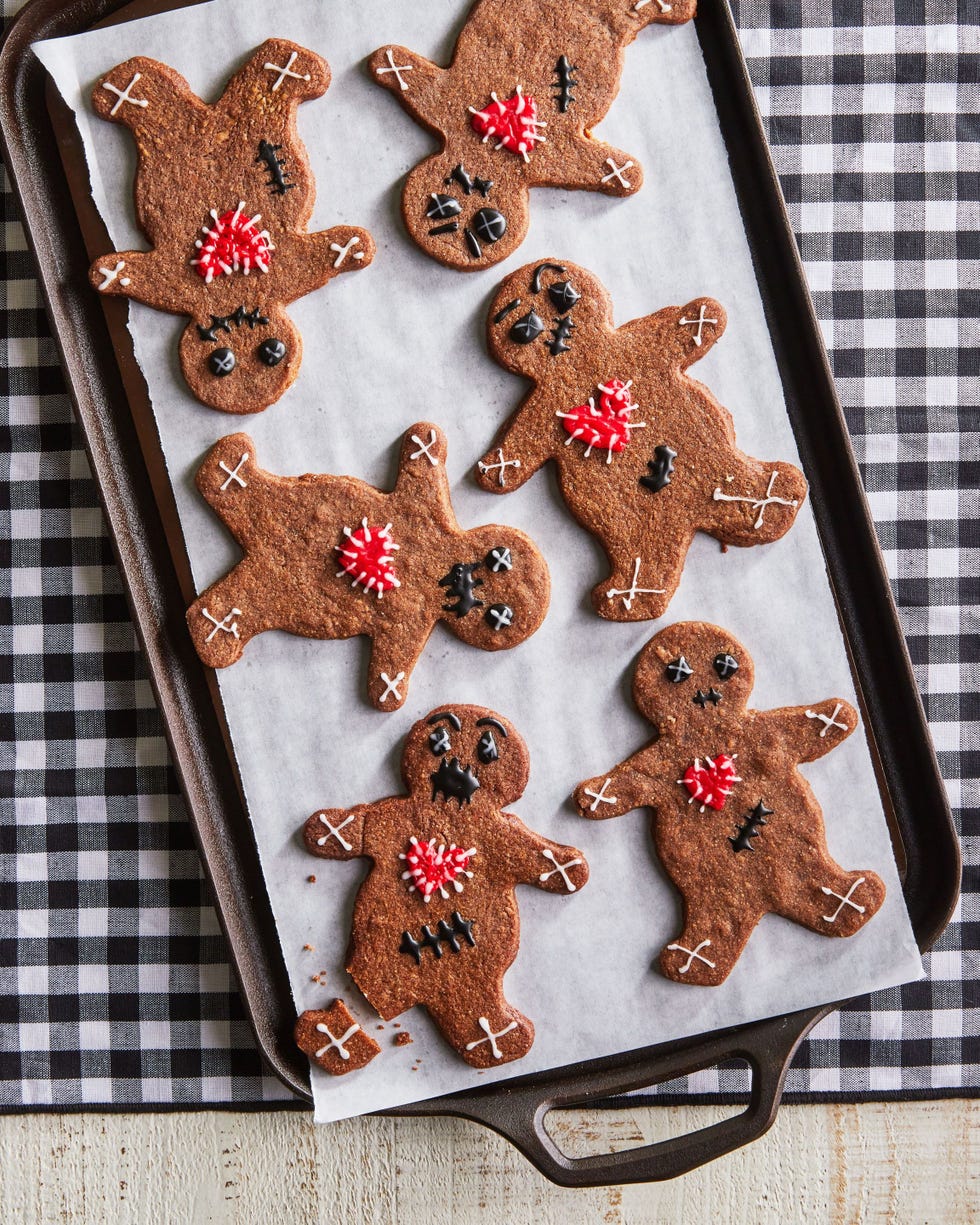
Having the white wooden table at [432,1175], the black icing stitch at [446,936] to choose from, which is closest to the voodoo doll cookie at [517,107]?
the black icing stitch at [446,936]

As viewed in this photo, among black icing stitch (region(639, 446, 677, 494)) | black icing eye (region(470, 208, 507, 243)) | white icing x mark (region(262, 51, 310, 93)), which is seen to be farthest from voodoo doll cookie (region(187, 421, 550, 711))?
white icing x mark (region(262, 51, 310, 93))

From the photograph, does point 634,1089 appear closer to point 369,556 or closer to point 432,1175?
point 432,1175

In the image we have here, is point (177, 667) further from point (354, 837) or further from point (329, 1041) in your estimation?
point (329, 1041)

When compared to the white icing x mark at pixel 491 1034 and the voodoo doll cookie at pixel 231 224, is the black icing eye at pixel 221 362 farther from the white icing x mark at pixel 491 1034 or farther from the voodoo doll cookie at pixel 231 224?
the white icing x mark at pixel 491 1034

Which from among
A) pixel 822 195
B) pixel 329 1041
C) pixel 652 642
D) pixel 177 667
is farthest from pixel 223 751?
pixel 822 195

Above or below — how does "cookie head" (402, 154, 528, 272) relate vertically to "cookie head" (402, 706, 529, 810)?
above

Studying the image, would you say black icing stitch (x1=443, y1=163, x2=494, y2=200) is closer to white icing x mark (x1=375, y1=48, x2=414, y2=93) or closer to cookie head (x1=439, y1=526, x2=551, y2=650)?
white icing x mark (x1=375, y1=48, x2=414, y2=93)
